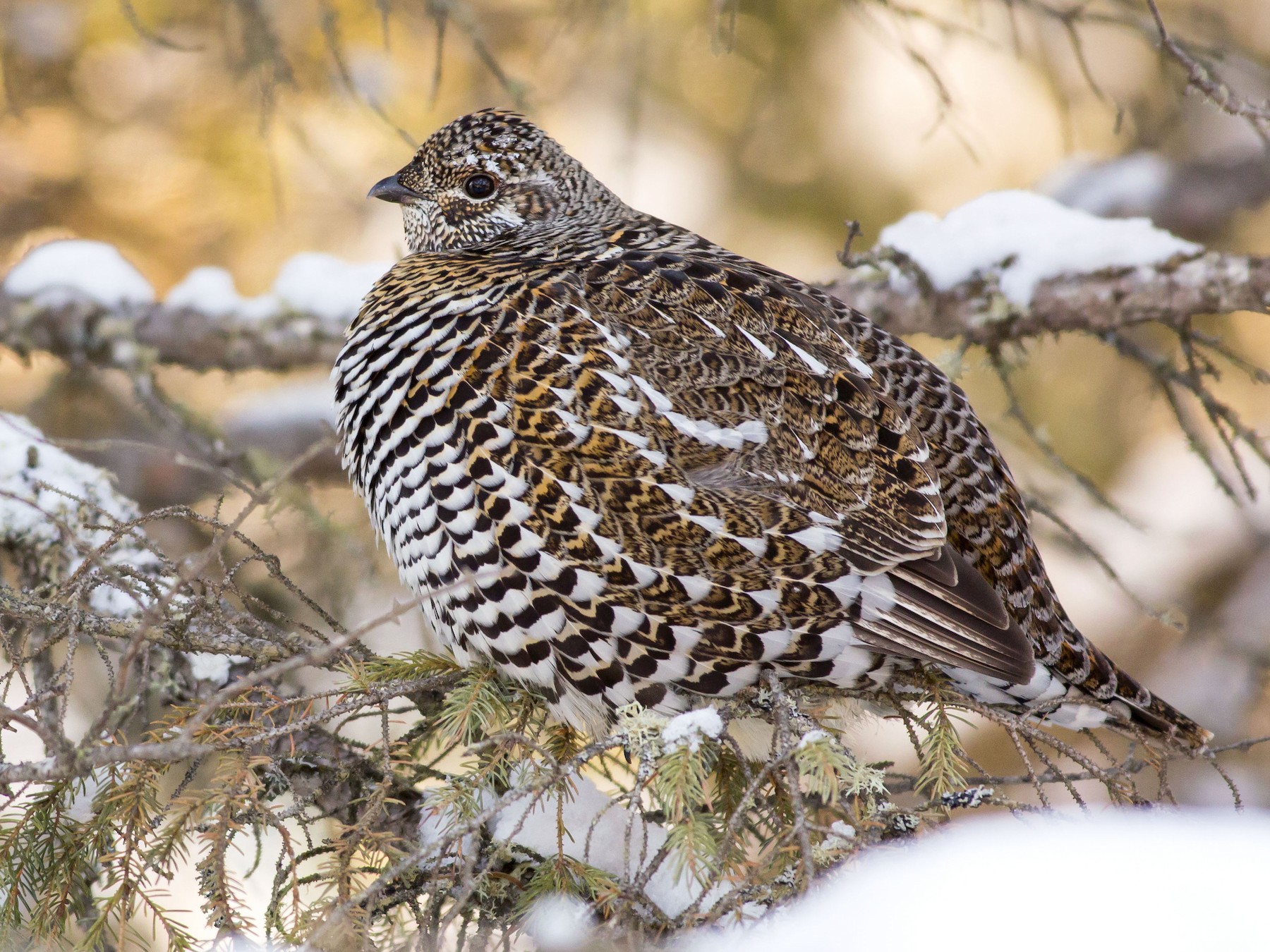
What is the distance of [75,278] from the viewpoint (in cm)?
419

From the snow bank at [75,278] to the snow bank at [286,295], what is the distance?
0.16 m

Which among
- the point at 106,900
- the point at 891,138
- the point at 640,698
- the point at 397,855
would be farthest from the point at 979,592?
the point at 891,138

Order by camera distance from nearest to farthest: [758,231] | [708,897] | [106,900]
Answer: [106,900] < [708,897] < [758,231]

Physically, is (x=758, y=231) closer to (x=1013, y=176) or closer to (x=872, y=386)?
(x=1013, y=176)

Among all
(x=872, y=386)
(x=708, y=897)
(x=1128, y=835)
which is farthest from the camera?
(x=872, y=386)

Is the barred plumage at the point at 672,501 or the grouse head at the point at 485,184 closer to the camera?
the barred plumage at the point at 672,501

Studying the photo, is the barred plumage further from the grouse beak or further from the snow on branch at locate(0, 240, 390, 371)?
the snow on branch at locate(0, 240, 390, 371)

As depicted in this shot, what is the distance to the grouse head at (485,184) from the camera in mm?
3453

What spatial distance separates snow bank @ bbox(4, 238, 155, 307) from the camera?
13.6 feet

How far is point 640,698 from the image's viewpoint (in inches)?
100

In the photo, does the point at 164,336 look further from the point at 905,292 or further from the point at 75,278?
the point at 905,292

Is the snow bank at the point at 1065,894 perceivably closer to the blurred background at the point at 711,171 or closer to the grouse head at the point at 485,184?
the grouse head at the point at 485,184

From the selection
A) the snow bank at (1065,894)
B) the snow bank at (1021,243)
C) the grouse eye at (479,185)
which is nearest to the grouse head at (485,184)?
the grouse eye at (479,185)

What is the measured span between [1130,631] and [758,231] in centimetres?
329
